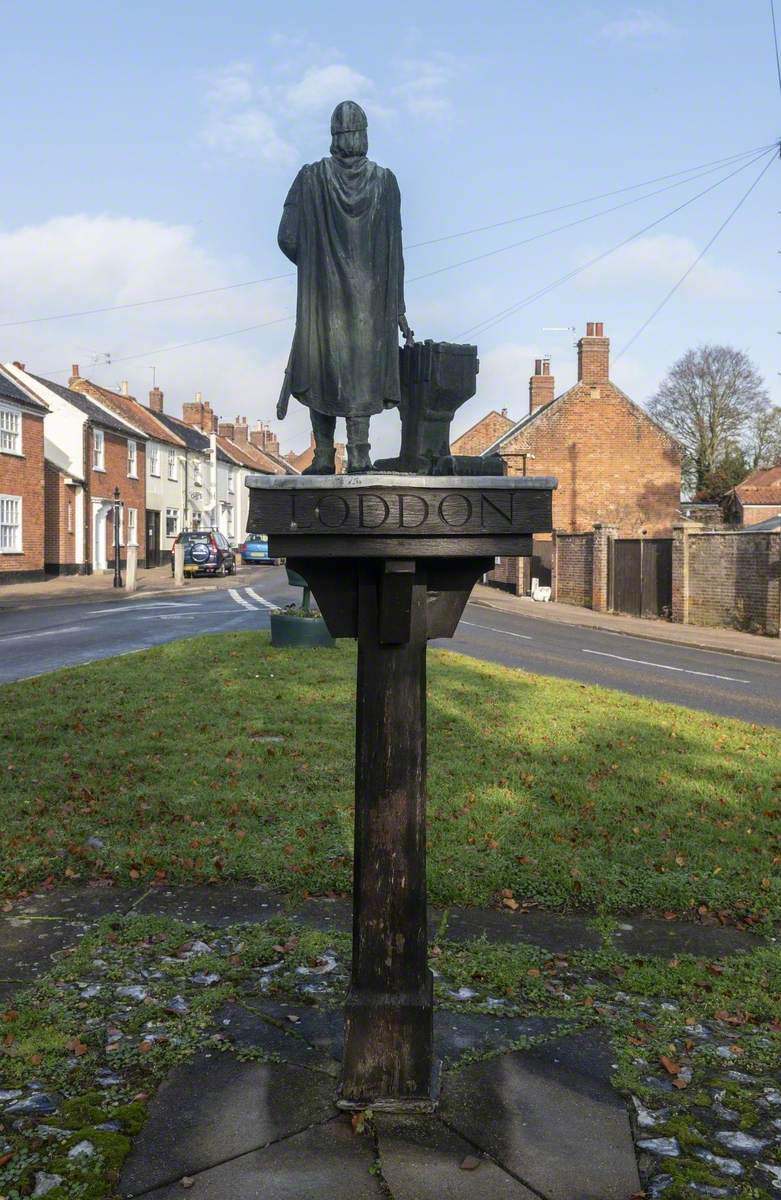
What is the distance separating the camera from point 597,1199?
2947 millimetres

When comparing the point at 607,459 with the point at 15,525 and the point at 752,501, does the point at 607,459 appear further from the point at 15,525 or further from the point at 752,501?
the point at 15,525

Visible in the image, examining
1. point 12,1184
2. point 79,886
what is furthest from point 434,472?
point 79,886

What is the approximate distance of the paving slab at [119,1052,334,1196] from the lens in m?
3.11

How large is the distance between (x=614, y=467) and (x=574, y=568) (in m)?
10.7

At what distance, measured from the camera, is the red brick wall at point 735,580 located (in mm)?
23734

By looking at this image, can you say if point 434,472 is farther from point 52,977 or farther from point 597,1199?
point 52,977

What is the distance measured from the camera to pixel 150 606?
25844 millimetres

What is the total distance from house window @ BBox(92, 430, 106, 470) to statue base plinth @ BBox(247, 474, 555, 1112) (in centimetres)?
4154

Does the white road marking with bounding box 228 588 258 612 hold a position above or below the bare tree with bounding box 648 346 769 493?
below

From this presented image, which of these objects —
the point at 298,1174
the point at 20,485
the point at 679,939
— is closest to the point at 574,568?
the point at 20,485

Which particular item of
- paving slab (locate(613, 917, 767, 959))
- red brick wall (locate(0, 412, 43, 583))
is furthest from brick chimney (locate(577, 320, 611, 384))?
paving slab (locate(613, 917, 767, 959))

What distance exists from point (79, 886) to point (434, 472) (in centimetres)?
356

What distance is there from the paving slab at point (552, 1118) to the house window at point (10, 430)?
33784mm

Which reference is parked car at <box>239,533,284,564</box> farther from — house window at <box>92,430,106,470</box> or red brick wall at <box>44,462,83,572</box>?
red brick wall at <box>44,462,83,572</box>
